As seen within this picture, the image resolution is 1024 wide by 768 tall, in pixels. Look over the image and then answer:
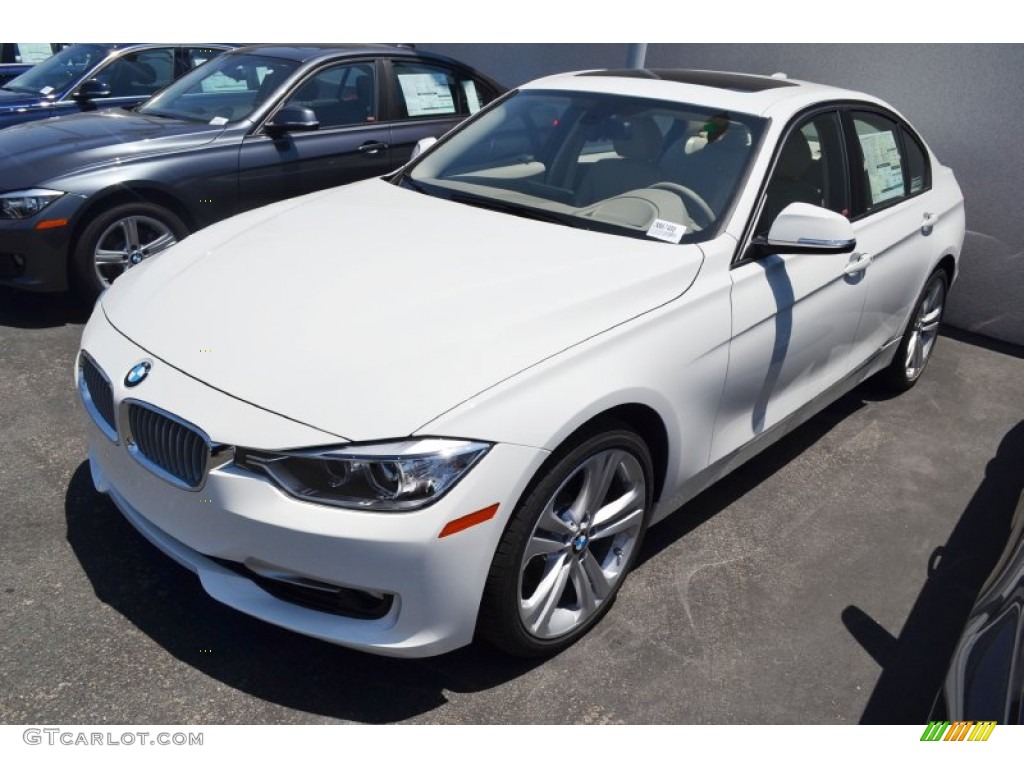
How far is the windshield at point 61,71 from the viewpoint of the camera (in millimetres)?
7863

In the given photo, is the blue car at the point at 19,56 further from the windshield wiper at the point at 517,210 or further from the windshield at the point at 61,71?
the windshield wiper at the point at 517,210

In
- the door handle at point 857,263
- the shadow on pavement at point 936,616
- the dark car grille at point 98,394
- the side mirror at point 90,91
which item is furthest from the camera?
the side mirror at point 90,91

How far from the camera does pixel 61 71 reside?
805 centimetres

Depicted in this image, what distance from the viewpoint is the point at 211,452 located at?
94.3 inches

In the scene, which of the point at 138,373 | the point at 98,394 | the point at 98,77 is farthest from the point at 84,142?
the point at 138,373

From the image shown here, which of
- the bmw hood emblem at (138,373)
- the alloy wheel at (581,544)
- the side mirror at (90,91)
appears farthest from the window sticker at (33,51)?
the alloy wheel at (581,544)

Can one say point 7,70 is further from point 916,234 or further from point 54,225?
point 916,234

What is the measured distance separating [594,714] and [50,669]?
1.57m

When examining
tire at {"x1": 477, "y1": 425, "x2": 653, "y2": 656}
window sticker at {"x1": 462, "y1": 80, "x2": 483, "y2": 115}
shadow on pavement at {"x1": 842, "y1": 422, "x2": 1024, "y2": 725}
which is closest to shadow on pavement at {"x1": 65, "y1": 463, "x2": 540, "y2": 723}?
tire at {"x1": 477, "y1": 425, "x2": 653, "y2": 656}

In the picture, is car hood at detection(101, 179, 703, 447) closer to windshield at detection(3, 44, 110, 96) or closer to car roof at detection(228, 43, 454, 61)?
car roof at detection(228, 43, 454, 61)

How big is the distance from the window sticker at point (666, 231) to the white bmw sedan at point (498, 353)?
0.05 feet

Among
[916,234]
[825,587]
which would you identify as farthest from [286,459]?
[916,234]

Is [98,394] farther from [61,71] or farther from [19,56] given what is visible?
[19,56]
